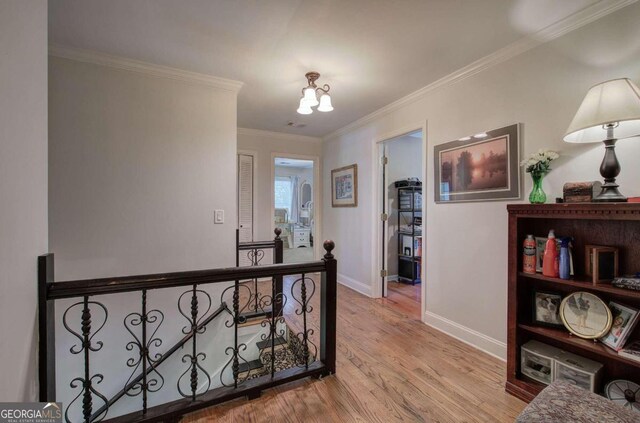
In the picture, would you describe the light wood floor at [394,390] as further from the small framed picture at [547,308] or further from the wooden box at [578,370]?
the small framed picture at [547,308]

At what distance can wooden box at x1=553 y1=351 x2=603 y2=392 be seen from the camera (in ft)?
4.88

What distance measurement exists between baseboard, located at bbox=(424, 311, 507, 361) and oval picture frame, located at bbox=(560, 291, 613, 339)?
67 cm

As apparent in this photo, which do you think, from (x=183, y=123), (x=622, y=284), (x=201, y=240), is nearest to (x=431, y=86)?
(x=622, y=284)

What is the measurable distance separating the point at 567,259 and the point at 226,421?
2.14m

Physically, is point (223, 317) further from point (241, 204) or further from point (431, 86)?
point (431, 86)

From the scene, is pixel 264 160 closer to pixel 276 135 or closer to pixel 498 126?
pixel 276 135

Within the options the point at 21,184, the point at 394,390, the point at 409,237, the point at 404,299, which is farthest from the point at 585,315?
the point at 409,237

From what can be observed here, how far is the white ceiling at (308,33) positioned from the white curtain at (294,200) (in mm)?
6015

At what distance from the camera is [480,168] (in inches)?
89.4

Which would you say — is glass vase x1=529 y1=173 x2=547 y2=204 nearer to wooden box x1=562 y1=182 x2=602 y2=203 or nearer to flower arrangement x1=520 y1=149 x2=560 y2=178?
flower arrangement x1=520 y1=149 x2=560 y2=178

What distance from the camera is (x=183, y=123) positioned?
8.19ft

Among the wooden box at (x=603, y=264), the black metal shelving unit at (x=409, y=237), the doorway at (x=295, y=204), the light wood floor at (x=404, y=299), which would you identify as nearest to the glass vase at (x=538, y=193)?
the wooden box at (x=603, y=264)

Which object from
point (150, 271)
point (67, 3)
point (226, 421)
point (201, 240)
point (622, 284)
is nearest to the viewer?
point (622, 284)

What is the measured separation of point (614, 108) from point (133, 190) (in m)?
3.23
